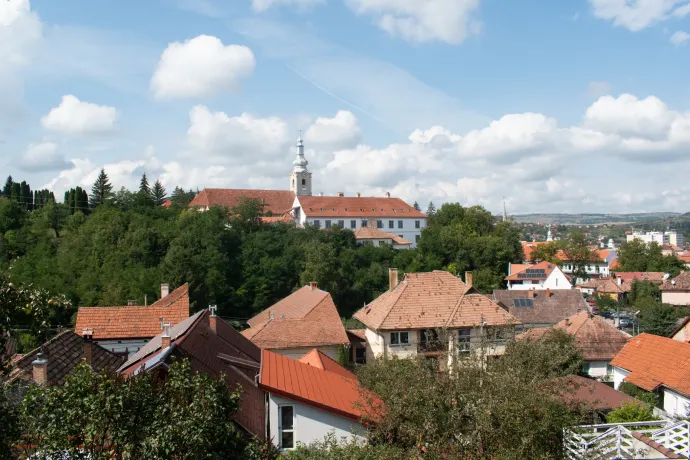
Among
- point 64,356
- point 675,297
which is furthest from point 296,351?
point 675,297

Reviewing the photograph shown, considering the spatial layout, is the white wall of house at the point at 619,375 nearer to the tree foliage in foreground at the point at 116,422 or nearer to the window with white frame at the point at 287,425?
the window with white frame at the point at 287,425

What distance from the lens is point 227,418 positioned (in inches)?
284

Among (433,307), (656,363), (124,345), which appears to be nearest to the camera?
(656,363)

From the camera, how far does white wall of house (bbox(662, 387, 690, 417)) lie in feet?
68.3

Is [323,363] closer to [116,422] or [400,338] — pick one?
[400,338]

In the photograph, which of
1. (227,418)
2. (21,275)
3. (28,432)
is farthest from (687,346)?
(21,275)

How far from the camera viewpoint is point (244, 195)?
8500 centimetres

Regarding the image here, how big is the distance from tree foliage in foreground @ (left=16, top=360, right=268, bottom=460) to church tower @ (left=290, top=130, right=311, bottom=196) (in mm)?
93113

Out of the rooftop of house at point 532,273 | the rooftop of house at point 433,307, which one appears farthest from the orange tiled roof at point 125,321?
the rooftop of house at point 532,273

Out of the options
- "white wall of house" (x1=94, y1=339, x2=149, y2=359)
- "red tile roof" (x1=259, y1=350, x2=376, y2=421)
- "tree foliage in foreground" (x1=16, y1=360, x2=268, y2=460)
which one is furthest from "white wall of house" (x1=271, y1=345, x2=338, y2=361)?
"tree foliage in foreground" (x1=16, y1=360, x2=268, y2=460)

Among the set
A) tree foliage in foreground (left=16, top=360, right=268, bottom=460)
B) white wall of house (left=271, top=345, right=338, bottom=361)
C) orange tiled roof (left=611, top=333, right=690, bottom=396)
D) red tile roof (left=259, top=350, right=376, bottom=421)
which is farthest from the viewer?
white wall of house (left=271, top=345, right=338, bottom=361)

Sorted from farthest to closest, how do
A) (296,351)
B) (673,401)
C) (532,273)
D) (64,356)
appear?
(532,273) → (296,351) → (673,401) → (64,356)

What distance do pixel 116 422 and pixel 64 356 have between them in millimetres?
14031

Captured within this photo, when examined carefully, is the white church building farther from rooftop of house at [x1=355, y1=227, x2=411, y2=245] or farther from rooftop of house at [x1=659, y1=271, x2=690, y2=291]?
rooftop of house at [x1=659, y1=271, x2=690, y2=291]
